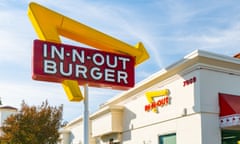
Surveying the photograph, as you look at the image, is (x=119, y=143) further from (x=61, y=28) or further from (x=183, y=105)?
(x=61, y=28)

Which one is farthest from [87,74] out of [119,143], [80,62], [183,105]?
[119,143]

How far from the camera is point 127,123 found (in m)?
15.8

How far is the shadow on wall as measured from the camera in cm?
1543

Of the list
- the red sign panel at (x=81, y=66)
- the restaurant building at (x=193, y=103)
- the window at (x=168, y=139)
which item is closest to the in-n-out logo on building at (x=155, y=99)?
the restaurant building at (x=193, y=103)

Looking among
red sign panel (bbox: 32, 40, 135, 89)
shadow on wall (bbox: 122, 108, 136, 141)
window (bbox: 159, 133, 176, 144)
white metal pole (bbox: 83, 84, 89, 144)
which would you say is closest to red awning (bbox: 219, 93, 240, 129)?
window (bbox: 159, 133, 176, 144)

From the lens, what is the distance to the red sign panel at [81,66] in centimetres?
1068

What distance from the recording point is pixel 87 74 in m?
11.2

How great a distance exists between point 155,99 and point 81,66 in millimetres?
3582

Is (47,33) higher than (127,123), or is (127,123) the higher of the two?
(47,33)

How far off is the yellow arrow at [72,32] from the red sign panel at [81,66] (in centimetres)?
39

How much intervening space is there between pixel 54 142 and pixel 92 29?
37.7 feet

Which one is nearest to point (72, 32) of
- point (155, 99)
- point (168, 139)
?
point (155, 99)

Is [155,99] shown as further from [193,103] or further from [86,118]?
[86,118]

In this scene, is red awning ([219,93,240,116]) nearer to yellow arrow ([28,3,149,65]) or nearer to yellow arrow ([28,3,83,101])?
yellow arrow ([28,3,149,65])
